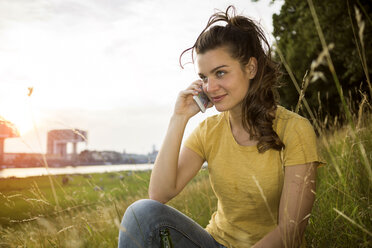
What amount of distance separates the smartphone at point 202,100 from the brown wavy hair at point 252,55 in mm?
348

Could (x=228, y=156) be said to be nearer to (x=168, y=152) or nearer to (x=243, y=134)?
(x=243, y=134)

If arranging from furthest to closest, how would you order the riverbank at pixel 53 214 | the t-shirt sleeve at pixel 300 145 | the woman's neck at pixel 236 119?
the riverbank at pixel 53 214 → the woman's neck at pixel 236 119 → the t-shirt sleeve at pixel 300 145

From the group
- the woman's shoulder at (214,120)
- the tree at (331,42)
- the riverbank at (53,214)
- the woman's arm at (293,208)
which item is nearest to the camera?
the woman's arm at (293,208)

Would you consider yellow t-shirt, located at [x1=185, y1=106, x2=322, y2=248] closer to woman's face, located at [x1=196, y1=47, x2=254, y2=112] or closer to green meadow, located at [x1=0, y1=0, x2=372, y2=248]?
green meadow, located at [x1=0, y1=0, x2=372, y2=248]

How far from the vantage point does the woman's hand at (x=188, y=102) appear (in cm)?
253

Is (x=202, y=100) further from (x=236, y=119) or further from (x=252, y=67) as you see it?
(x=252, y=67)

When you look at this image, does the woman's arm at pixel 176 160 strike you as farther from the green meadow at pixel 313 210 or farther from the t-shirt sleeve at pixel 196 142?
the green meadow at pixel 313 210

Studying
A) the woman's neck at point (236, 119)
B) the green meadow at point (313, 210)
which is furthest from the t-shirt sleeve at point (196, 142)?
the green meadow at point (313, 210)

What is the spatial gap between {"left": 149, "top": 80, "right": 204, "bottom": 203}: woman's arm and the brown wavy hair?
418 millimetres

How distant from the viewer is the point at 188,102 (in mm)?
2598

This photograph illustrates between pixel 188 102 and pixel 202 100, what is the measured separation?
115 millimetres

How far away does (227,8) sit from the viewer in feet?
8.23

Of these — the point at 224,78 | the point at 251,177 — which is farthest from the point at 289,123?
the point at 224,78

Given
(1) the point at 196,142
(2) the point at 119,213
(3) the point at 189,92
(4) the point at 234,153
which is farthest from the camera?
(2) the point at 119,213
